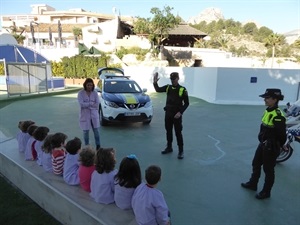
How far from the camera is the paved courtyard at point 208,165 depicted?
3.37m

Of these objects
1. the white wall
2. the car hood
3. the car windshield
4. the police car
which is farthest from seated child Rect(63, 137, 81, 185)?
the white wall

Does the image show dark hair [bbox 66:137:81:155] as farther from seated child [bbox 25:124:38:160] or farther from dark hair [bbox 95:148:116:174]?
seated child [bbox 25:124:38:160]

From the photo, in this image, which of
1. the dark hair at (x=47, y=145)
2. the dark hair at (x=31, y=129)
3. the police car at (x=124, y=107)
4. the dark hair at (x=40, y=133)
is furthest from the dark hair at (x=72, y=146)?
the police car at (x=124, y=107)

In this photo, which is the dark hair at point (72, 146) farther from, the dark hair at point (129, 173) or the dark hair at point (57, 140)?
the dark hair at point (129, 173)

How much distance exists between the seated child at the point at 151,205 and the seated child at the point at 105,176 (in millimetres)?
487

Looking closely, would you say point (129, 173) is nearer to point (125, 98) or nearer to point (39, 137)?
point (39, 137)

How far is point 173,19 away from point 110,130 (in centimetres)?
2929

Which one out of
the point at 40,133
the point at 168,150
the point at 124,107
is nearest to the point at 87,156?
the point at 40,133

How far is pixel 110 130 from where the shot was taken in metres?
7.76

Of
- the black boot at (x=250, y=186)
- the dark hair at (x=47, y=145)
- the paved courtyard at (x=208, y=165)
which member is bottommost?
the paved courtyard at (x=208, y=165)

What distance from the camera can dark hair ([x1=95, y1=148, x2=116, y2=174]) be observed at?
2.95 m

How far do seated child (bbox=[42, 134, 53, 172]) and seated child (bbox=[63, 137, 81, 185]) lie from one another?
0.40 meters

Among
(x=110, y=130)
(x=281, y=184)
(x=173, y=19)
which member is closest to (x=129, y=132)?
(x=110, y=130)

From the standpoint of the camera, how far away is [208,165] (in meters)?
5.02
